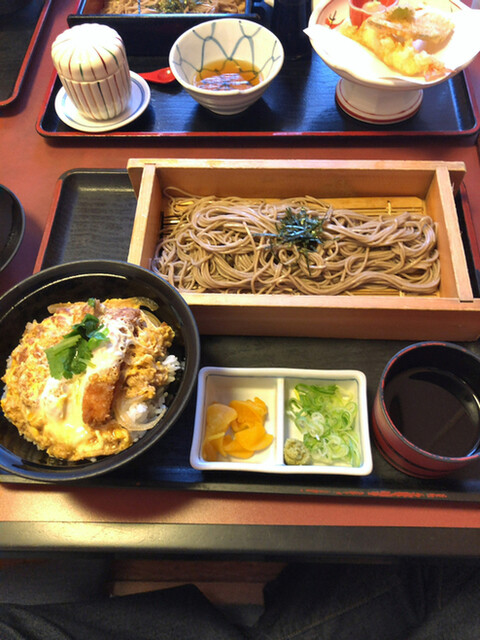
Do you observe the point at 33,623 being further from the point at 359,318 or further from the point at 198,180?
the point at 198,180

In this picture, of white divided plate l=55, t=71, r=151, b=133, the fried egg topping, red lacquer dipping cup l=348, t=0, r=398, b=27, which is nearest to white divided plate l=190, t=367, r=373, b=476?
the fried egg topping

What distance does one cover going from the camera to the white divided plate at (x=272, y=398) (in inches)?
47.9

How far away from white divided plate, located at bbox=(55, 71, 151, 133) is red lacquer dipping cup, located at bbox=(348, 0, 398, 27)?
2.95ft

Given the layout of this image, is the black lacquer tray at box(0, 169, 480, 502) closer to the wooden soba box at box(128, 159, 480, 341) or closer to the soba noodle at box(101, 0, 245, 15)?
the wooden soba box at box(128, 159, 480, 341)

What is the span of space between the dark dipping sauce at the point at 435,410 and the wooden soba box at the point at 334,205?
198mm

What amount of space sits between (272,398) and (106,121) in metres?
1.39

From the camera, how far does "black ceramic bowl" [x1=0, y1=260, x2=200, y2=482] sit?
1.11 meters

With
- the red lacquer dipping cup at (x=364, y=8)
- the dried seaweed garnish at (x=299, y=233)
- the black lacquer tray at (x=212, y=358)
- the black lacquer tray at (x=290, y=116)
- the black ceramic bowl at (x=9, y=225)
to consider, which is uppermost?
the red lacquer dipping cup at (x=364, y=8)

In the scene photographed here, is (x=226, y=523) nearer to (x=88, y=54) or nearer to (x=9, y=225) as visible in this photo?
(x=9, y=225)

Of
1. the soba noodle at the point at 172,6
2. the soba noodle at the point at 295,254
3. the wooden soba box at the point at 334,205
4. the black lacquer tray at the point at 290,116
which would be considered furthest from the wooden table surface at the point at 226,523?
the soba noodle at the point at 172,6

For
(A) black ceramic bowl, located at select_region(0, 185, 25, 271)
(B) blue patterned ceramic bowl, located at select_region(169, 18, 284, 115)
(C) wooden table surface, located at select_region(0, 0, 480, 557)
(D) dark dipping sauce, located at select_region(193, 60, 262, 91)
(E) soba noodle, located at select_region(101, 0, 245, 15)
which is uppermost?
(E) soba noodle, located at select_region(101, 0, 245, 15)

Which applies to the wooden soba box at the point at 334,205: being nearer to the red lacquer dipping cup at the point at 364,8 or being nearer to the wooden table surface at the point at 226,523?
the wooden table surface at the point at 226,523

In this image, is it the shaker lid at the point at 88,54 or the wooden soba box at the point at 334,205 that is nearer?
the wooden soba box at the point at 334,205

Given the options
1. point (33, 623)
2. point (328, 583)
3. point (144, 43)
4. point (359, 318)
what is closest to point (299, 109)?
point (144, 43)
